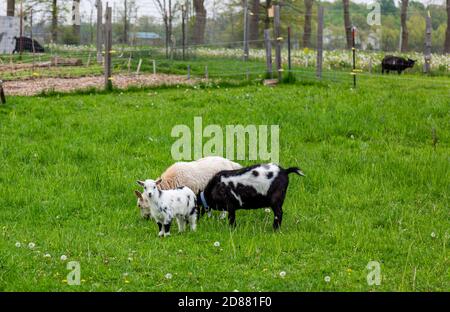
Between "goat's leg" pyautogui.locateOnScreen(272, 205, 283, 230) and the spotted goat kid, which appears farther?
"goat's leg" pyautogui.locateOnScreen(272, 205, 283, 230)

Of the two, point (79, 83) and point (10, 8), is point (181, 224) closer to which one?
point (79, 83)

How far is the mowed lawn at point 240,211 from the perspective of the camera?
25.3 feet

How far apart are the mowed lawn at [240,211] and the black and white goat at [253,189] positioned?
0.32 meters

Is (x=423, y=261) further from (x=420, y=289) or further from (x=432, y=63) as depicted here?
(x=432, y=63)

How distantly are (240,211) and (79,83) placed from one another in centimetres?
1212

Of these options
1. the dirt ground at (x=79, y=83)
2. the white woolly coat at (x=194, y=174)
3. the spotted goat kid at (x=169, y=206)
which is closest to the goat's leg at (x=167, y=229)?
the spotted goat kid at (x=169, y=206)

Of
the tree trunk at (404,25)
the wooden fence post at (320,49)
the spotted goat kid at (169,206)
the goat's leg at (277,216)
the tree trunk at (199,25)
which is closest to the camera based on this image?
the spotted goat kid at (169,206)

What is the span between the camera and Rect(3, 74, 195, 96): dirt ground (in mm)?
19766

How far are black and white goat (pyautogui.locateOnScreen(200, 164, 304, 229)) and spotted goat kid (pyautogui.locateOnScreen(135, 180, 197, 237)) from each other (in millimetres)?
460

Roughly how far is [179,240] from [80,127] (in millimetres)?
6929

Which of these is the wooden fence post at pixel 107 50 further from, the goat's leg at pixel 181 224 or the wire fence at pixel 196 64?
the goat's leg at pixel 181 224

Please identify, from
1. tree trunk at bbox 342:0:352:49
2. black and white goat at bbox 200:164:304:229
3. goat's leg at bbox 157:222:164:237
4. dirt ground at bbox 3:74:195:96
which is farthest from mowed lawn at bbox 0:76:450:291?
tree trunk at bbox 342:0:352:49

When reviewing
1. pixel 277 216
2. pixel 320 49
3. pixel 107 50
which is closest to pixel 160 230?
pixel 277 216

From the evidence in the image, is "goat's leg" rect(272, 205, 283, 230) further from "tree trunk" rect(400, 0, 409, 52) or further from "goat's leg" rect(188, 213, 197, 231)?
"tree trunk" rect(400, 0, 409, 52)
